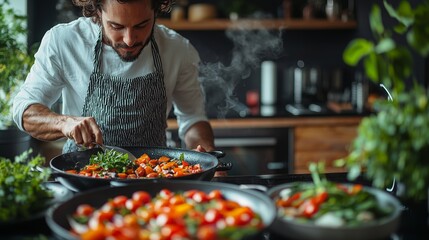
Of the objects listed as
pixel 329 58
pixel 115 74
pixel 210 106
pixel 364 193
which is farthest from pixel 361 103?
pixel 364 193

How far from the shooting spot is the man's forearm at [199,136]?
A: 257 cm

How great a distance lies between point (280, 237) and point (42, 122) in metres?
1.16

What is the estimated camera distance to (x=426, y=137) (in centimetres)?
124

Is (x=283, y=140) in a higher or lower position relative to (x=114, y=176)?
lower

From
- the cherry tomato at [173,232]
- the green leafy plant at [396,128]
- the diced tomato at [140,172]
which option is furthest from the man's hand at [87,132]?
the green leafy plant at [396,128]

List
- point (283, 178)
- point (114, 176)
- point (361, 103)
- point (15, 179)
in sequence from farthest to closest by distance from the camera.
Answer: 1. point (361, 103)
2. point (283, 178)
3. point (114, 176)
4. point (15, 179)

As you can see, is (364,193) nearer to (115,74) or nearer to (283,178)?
(283,178)

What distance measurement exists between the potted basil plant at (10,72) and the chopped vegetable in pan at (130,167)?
3.72 ft

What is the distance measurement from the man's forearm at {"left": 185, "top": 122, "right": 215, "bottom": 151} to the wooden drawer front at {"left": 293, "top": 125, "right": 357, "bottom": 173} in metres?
1.68

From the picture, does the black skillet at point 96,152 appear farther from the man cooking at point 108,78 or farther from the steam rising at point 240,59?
the steam rising at point 240,59

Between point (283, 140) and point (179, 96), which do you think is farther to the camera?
point (283, 140)

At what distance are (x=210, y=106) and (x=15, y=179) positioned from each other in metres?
2.98

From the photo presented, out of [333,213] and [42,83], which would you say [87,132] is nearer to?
[42,83]

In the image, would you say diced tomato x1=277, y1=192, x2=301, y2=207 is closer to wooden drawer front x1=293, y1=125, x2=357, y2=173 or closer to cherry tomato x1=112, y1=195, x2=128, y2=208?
cherry tomato x1=112, y1=195, x2=128, y2=208
